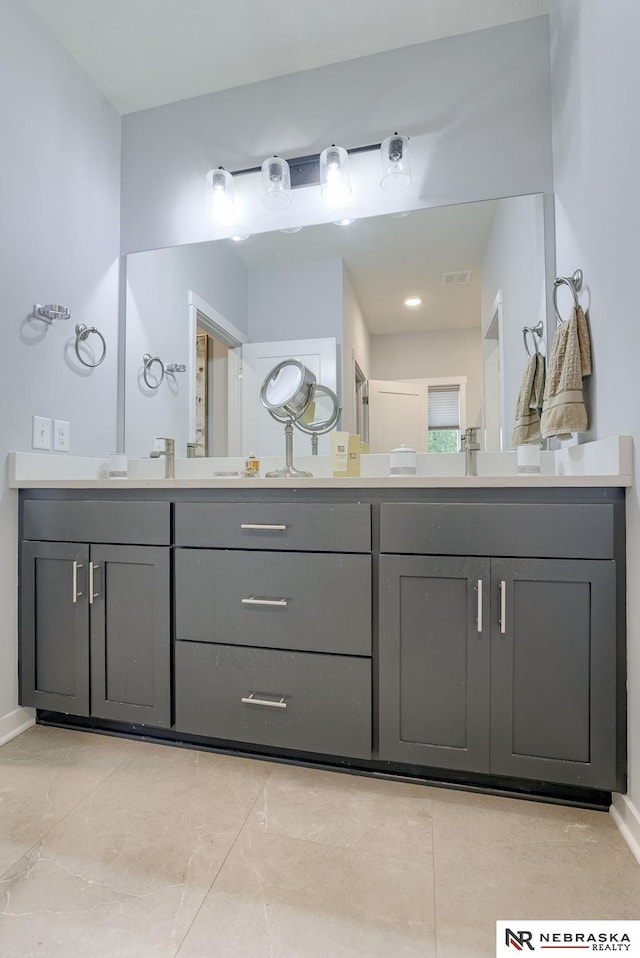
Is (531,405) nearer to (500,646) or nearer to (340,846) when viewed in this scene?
(500,646)

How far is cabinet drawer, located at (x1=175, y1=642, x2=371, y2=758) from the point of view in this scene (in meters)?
1.32

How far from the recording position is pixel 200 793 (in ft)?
4.19

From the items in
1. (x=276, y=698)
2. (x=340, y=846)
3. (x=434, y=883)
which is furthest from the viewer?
(x=276, y=698)

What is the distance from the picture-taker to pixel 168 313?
215 cm

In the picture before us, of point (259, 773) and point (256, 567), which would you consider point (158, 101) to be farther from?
point (259, 773)

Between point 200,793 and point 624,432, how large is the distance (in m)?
1.43

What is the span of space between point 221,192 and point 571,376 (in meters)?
1.58

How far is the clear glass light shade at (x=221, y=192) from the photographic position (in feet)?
6.58

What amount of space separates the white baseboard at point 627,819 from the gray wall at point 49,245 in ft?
5.88

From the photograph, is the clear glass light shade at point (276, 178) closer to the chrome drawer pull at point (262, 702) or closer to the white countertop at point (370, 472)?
the white countertop at point (370, 472)

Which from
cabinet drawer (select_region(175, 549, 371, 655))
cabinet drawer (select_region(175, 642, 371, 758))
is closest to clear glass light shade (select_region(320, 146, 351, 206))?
cabinet drawer (select_region(175, 549, 371, 655))

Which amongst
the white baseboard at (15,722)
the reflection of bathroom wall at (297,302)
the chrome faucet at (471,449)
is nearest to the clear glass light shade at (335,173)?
the reflection of bathroom wall at (297,302)

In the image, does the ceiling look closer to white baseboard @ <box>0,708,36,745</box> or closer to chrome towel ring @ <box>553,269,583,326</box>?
chrome towel ring @ <box>553,269,583,326</box>

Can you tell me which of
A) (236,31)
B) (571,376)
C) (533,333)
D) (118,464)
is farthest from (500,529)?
(236,31)
